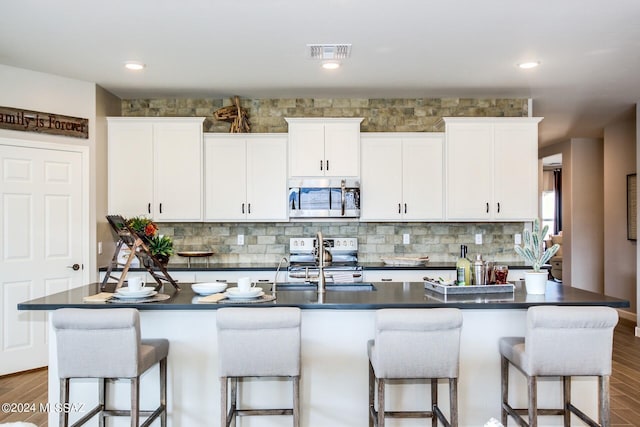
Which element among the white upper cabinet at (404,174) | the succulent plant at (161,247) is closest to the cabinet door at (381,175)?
the white upper cabinet at (404,174)

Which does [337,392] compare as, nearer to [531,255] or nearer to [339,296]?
[339,296]

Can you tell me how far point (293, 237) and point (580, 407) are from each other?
10.4 feet

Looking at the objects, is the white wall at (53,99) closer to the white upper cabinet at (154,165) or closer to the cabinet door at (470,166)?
the white upper cabinet at (154,165)

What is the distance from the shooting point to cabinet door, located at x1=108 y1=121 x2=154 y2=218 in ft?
15.6

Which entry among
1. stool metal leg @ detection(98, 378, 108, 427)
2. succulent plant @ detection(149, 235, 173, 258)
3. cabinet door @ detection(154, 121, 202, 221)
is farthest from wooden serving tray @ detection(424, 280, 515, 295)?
cabinet door @ detection(154, 121, 202, 221)

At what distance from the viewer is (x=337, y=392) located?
9.04ft

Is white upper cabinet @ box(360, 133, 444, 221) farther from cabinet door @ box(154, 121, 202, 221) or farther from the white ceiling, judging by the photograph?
cabinet door @ box(154, 121, 202, 221)

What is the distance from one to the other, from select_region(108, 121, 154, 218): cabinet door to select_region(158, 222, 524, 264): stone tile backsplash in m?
0.75

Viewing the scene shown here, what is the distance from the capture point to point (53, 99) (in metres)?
4.38

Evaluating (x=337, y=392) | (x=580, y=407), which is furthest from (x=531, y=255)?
(x=337, y=392)

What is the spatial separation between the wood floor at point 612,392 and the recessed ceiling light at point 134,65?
2845 mm

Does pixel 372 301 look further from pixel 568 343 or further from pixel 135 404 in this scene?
pixel 135 404

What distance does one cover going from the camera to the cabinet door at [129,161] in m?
4.77

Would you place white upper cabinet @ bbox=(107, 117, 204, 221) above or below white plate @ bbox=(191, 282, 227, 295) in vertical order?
above
